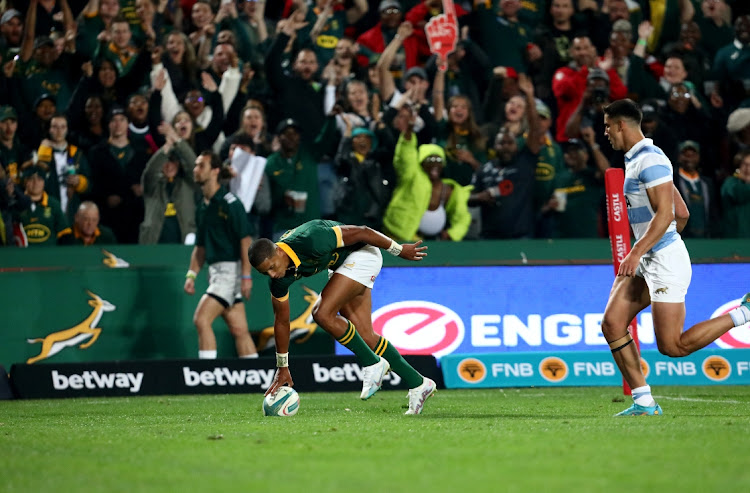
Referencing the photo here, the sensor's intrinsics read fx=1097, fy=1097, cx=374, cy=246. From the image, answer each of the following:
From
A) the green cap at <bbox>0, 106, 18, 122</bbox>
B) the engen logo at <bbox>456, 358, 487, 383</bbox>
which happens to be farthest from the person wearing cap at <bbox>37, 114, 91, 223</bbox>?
the engen logo at <bbox>456, 358, 487, 383</bbox>

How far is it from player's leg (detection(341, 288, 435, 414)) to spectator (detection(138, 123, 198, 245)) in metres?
4.73

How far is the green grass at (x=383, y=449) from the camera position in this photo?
5203 millimetres

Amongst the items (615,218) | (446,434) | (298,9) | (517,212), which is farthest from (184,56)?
(446,434)

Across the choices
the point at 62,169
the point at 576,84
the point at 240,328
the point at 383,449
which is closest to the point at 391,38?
the point at 576,84

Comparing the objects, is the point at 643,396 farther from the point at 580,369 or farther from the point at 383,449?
the point at 580,369

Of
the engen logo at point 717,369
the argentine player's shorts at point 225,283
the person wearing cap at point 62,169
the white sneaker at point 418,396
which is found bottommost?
the engen logo at point 717,369

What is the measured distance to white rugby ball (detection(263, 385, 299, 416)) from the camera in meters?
9.12

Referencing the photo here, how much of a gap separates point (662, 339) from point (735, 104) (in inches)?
355

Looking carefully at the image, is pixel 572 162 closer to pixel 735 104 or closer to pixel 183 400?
pixel 735 104

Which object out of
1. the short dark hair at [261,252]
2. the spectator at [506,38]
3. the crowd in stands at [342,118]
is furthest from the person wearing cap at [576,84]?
the short dark hair at [261,252]

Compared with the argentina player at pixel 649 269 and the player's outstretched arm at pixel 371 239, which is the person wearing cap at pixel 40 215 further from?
the argentina player at pixel 649 269

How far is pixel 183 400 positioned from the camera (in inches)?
470

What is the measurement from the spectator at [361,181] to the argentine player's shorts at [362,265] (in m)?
4.22

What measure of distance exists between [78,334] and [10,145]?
8.50 ft
